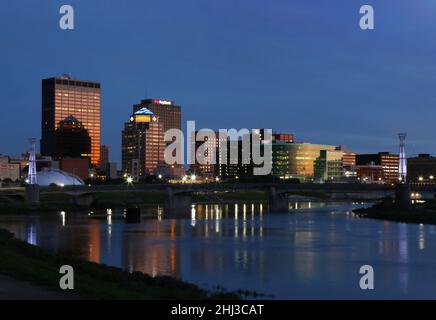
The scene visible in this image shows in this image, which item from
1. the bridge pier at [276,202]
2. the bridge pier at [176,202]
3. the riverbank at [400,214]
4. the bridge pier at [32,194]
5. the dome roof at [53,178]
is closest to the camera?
the riverbank at [400,214]

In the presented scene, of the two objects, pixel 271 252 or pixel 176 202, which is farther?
pixel 176 202

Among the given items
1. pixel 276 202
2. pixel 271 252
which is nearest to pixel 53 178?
pixel 276 202

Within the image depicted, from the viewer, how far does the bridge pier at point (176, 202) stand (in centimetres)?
12694

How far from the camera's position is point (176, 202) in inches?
5138

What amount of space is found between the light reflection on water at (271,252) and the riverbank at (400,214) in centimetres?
549

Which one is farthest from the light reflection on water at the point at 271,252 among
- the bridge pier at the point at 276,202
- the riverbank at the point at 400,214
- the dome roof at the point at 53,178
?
the dome roof at the point at 53,178

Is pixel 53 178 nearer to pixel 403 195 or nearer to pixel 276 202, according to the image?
pixel 276 202

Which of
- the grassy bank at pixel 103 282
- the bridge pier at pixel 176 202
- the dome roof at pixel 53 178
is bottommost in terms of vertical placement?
the bridge pier at pixel 176 202

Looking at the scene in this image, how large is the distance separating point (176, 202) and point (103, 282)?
99.3 meters

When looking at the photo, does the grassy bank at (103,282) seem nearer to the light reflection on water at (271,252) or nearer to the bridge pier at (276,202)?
the light reflection on water at (271,252)

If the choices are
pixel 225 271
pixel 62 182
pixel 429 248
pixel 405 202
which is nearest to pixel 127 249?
pixel 225 271

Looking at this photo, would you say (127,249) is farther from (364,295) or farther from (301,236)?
(364,295)

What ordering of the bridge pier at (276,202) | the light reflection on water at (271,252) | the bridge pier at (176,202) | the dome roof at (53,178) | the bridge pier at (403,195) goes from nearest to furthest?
1. the light reflection on water at (271,252)
2. the bridge pier at (403,195)
3. the bridge pier at (176,202)
4. the bridge pier at (276,202)
5. the dome roof at (53,178)
